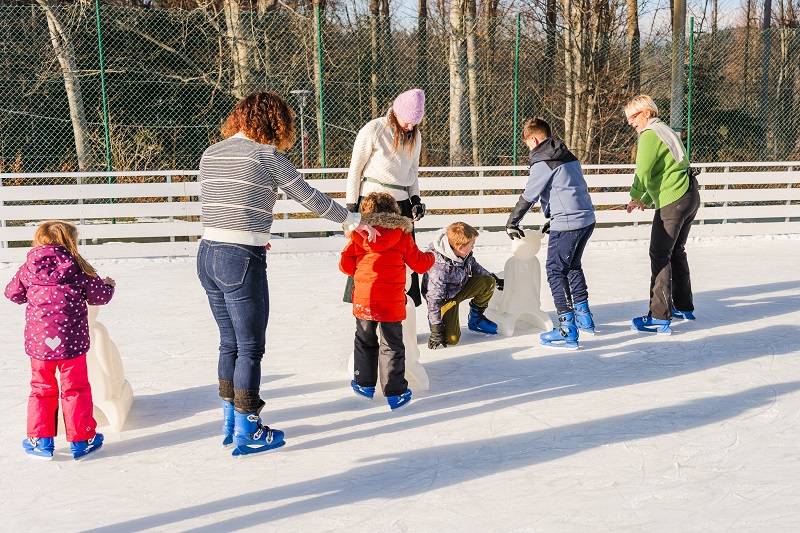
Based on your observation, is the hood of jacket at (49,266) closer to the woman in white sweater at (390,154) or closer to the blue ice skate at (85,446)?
the blue ice skate at (85,446)

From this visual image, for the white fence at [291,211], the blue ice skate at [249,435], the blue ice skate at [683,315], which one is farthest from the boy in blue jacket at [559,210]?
the white fence at [291,211]

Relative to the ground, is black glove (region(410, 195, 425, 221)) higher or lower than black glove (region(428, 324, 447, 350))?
higher

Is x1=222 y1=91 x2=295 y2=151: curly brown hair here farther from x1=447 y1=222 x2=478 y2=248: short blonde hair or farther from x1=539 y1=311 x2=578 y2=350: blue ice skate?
x1=539 y1=311 x2=578 y2=350: blue ice skate

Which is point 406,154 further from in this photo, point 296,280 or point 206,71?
point 206,71

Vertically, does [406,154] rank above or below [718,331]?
above

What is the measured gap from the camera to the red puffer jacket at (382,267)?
12.7 feet

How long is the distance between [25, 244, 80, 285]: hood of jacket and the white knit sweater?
5.33ft

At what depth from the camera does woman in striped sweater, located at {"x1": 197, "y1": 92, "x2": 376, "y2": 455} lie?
128 inches

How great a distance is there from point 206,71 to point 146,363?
8199mm

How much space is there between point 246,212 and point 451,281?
6.65 ft

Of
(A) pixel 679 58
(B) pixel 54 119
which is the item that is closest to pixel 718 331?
(A) pixel 679 58

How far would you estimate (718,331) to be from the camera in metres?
5.48

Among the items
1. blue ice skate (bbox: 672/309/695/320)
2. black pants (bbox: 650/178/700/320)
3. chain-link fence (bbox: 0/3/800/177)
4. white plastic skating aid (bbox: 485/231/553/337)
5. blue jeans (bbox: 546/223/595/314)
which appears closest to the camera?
blue jeans (bbox: 546/223/595/314)

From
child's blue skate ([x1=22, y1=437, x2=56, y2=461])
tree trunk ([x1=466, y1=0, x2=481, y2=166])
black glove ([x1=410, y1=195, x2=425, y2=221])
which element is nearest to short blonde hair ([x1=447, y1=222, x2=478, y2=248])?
black glove ([x1=410, y1=195, x2=425, y2=221])
